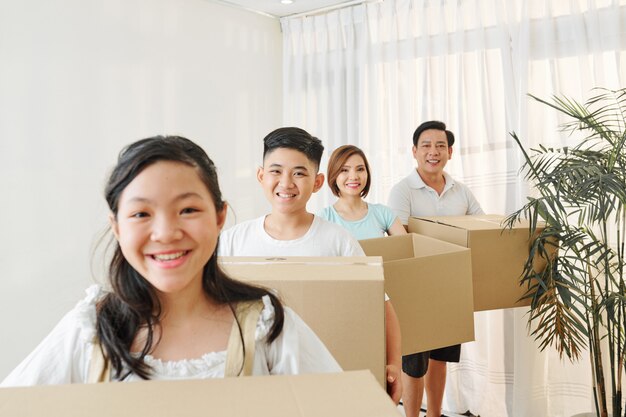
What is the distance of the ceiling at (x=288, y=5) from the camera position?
147 inches

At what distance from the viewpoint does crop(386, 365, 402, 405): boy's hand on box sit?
133cm

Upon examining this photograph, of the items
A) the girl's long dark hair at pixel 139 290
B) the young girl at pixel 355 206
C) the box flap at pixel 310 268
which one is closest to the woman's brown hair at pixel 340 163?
the young girl at pixel 355 206

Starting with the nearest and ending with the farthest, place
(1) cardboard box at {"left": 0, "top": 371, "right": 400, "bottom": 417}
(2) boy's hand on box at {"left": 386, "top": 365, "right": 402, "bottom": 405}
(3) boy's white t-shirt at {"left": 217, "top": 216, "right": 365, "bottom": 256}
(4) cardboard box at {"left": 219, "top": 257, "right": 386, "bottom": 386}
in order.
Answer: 1. (1) cardboard box at {"left": 0, "top": 371, "right": 400, "bottom": 417}
2. (4) cardboard box at {"left": 219, "top": 257, "right": 386, "bottom": 386}
3. (2) boy's hand on box at {"left": 386, "top": 365, "right": 402, "bottom": 405}
4. (3) boy's white t-shirt at {"left": 217, "top": 216, "right": 365, "bottom": 256}

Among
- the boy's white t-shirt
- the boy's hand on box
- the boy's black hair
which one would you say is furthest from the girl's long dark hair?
the boy's black hair

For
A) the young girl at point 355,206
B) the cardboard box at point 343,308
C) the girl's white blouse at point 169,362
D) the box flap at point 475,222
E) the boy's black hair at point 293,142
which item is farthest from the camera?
the young girl at point 355,206

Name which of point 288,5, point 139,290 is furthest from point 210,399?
point 288,5

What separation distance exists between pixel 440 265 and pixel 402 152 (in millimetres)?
2106

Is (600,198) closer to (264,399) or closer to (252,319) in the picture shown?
(252,319)

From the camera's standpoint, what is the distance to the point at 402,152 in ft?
11.8

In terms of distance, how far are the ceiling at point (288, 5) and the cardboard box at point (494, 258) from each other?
87.6 inches

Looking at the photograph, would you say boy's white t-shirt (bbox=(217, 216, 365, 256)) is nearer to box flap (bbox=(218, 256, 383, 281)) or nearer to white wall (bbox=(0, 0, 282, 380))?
box flap (bbox=(218, 256, 383, 281))

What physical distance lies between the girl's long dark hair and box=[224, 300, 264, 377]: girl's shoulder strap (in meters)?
0.03

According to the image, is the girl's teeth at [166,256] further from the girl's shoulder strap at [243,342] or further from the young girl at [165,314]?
the girl's shoulder strap at [243,342]

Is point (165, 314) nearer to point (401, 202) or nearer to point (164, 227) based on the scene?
point (164, 227)
